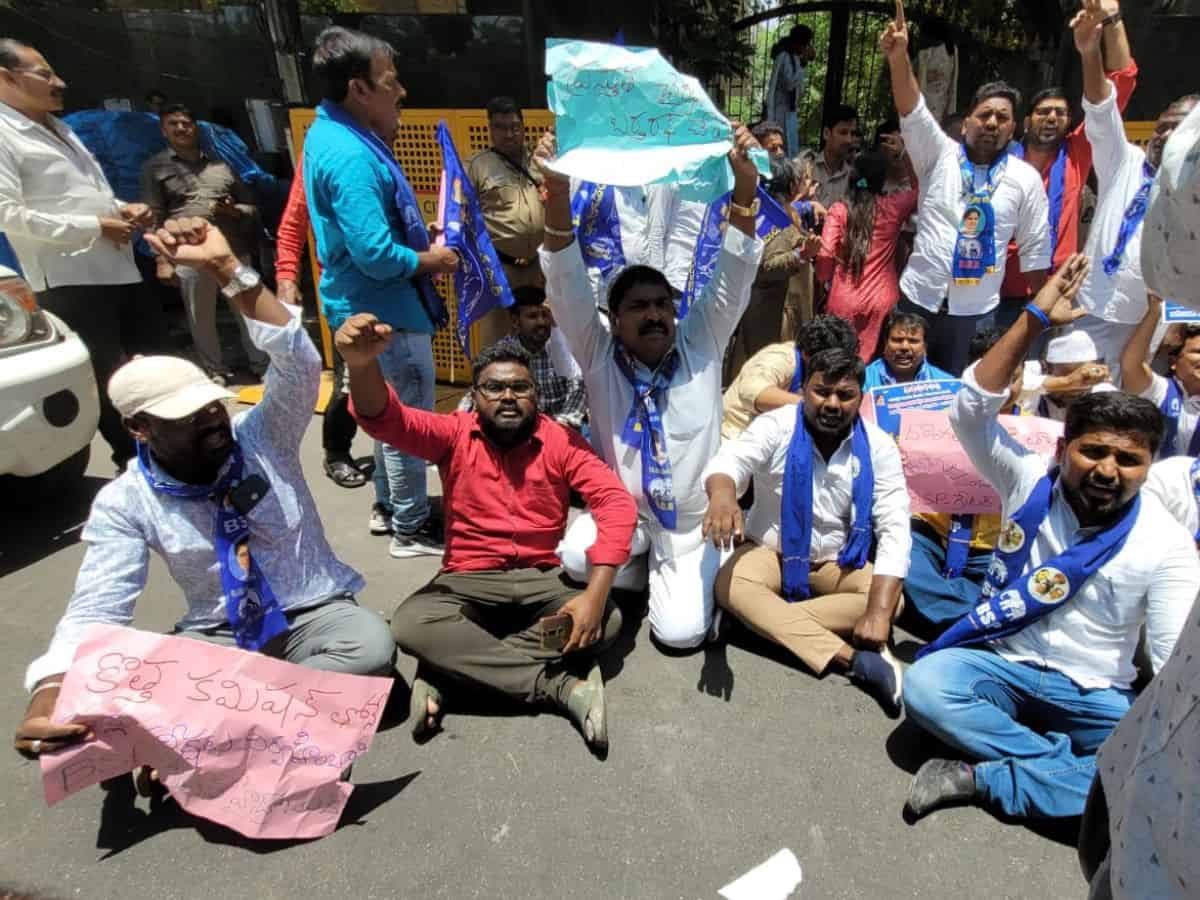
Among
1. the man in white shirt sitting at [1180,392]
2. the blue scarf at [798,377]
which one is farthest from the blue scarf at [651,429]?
the man in white shirt sitting at [1180,392]

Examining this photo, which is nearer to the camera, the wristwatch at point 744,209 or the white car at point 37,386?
the wristwatch at point 744,209

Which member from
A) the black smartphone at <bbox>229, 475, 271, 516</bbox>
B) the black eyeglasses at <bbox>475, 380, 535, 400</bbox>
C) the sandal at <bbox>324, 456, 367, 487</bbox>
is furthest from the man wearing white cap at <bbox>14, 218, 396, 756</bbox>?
the sandal at <bbox>324, 456, 367, 487</bbox>

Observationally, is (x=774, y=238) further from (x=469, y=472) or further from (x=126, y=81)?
(x=126, y=81)

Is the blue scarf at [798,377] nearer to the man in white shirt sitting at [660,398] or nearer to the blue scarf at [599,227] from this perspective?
the man in white shirt sitting at [660,398]

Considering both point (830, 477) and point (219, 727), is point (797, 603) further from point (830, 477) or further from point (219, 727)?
point (219, 727)

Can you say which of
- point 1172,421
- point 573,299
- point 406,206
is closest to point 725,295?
point 573,299

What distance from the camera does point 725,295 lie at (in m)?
3.13

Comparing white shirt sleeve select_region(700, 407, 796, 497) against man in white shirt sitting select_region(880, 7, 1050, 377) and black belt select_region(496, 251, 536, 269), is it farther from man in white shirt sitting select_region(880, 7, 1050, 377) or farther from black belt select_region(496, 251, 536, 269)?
black belt select_region(496, 251, 536, 269)

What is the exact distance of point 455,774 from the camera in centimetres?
246

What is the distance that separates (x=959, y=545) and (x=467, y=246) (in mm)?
2650

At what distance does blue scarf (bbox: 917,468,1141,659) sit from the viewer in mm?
2268

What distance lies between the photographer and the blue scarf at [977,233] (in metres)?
3.87

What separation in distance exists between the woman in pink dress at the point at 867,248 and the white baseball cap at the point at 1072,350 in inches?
38.9

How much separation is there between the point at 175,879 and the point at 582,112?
2640 mm
